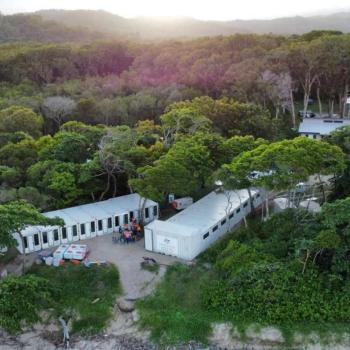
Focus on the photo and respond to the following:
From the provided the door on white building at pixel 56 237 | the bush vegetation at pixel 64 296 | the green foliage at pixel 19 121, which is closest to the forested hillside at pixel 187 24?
the green foliage at pixel 19 121

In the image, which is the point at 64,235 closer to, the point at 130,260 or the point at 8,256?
the point at 8,256

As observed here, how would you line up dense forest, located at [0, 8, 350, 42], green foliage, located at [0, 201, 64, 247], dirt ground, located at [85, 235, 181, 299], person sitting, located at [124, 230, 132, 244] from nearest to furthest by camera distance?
green foliage, located at [0, 201, 64, 247] < dirt ground, located at [85, 235, 181, 299] < person sitting, located at [124, 230, 132, 244] < dense forest, located at [0, 8, 350, 42]

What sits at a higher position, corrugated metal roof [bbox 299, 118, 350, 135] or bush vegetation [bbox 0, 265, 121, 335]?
corrugated metal roof [bbox 299, 118, 350, 135]

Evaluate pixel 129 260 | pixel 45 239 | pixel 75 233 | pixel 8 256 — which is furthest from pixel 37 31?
pixel 129 260

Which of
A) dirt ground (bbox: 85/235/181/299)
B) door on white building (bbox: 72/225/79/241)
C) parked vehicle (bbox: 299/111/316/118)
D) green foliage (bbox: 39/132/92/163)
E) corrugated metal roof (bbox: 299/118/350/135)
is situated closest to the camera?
dirt ground (bbox: 85/235/181/299)

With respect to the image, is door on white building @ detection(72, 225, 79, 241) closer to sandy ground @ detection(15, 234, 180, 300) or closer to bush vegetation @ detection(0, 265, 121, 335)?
sandy ground @ detection(15, 234, 180, 300)

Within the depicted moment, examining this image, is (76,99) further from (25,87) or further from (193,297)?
(193,297)

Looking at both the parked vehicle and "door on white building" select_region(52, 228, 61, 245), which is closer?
"door on white building" select_region(52, 228, 61, 245)

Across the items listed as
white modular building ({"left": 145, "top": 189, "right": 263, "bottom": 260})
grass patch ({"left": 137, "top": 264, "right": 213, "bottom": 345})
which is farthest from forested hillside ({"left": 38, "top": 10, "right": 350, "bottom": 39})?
→ grass patch ({"left": 137, "top": 264, "right": 213, "bottom": 345})
